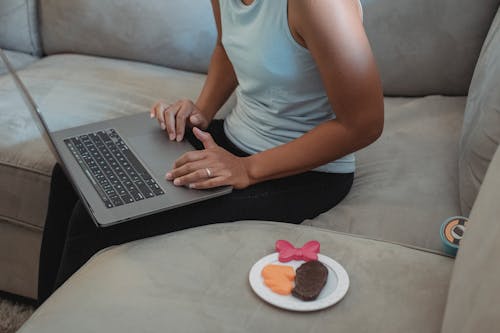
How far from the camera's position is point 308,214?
1218 mm


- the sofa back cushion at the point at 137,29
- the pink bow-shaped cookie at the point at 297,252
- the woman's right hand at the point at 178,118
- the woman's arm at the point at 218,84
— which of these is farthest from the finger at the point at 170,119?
the sofa back cushion at the point at 137,29

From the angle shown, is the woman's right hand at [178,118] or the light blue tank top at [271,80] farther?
the woman's right hand at [178,118]

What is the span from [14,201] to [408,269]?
901 millimetres

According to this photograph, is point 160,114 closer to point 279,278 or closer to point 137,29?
point 279,278

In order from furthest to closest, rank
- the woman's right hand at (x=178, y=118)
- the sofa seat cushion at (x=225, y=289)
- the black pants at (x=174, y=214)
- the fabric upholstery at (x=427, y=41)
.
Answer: the fabric upholstery at (x=427, y=41), the woman's right hand at (x=178, y=118), the black pants at (x=174, y=214), the sofa seat cushion at (x=225, y=289)

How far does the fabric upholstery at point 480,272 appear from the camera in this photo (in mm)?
725

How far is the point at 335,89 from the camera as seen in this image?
1.08 m

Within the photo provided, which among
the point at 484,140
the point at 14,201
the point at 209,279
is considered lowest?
the point at 14,201

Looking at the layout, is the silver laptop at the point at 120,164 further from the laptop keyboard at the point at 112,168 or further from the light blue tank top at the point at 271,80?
the light blue tank top at the point at 271,80

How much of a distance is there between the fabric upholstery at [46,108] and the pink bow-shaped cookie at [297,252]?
63 centimetres

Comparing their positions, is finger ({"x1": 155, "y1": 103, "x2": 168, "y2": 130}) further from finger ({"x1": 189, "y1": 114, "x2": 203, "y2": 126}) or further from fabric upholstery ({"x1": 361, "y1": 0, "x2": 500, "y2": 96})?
fabric upholstery ({"x1": 361, "y1": 0, "x2": 500, "y2": 96})

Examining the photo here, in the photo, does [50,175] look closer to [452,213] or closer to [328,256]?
[328,256]

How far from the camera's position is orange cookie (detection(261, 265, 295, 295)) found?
93 centimetres

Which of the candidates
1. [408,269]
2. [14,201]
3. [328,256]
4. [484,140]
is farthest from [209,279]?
[14,201]
